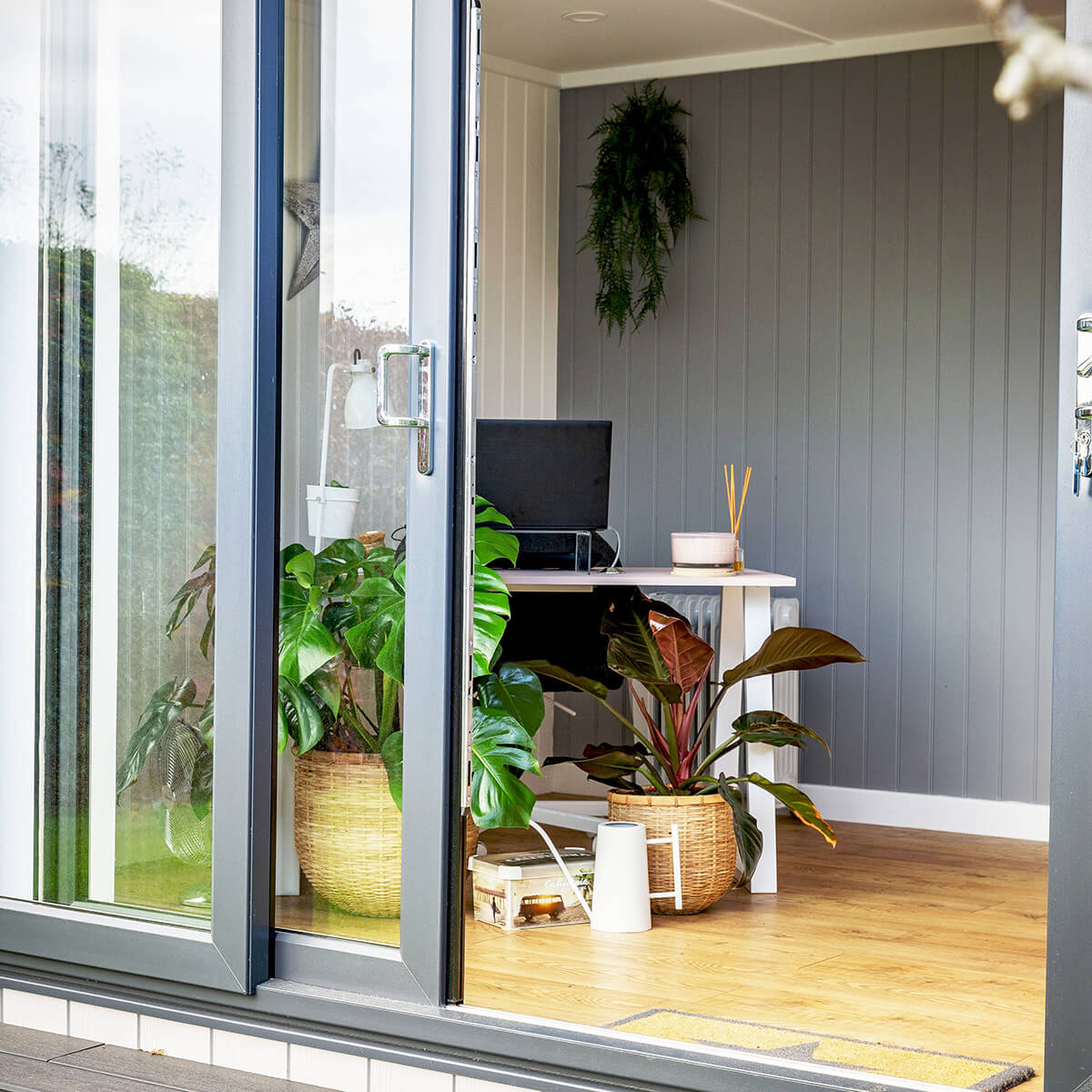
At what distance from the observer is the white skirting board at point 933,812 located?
4734mm

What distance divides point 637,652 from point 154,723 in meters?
1.44

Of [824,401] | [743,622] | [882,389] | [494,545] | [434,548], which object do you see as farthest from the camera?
[824,401]

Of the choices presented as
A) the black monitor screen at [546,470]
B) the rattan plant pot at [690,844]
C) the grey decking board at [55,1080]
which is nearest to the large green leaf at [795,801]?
the rattan plant pot at [690,844]

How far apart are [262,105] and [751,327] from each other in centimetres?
304

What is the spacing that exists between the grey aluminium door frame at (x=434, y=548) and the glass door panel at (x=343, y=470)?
3 centimetres

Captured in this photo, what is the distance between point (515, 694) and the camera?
3439mm

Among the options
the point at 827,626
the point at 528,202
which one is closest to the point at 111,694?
the point at 827,626

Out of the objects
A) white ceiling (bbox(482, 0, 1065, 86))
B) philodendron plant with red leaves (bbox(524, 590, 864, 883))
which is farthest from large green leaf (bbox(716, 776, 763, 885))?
white ceiling (bbox(482, 0, 1065, 86))

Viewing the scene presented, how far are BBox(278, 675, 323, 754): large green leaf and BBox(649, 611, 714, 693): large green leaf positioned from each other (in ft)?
4.53

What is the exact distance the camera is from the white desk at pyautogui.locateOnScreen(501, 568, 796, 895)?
3.79m

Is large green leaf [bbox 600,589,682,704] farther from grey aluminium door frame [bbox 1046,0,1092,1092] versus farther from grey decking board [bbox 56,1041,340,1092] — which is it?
grey aluminium door frame [bbox 1046,0,1092,1092]

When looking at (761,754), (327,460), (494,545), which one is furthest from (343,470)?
(761,754)

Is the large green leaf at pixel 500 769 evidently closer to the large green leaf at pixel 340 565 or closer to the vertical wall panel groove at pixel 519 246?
the large green leaf at pixel 340 565

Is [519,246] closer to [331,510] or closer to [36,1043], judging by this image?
[331,510]
